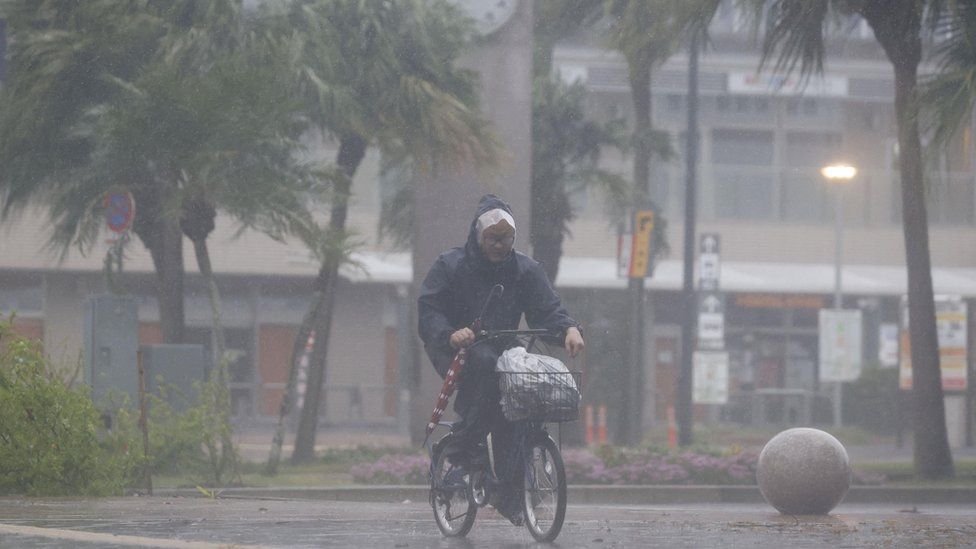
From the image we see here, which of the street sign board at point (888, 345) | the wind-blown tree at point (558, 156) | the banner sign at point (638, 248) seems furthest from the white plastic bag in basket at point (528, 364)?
the street sign board at point (888, 345)

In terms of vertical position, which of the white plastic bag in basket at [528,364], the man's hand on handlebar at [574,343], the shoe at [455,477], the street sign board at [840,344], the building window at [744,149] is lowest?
the shoe at [455,477]

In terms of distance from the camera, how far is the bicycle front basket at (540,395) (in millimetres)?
6949

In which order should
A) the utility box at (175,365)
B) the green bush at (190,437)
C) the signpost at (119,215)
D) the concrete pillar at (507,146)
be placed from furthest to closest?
the concrete pillar at (507,146), the utility box at (175,365), the signpost at (119,215), the green bush at (190,437)

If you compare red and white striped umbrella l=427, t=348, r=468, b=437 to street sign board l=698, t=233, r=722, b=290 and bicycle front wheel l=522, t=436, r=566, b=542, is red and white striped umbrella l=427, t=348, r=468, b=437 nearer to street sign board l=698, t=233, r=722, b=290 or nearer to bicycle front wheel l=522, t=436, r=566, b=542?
bicycle front wheel l=522, t=436, r=566, b=542

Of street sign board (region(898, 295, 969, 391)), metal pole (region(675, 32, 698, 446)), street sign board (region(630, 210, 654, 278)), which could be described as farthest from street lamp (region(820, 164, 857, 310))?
street sign board (region(630, 210, 654, 278))

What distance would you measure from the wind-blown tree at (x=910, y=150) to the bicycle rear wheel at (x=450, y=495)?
10853mm

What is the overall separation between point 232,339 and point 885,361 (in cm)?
1369

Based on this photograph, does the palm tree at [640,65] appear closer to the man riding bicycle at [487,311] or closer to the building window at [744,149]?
the man riding bicycle at [487,311]

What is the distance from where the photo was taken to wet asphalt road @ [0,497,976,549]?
731cm

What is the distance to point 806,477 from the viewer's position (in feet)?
33.1

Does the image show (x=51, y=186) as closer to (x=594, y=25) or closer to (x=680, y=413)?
(x=594, y=25)

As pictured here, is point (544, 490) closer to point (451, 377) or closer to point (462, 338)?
point (451, 377)

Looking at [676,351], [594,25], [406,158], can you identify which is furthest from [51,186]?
[676,351]

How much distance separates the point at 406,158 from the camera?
18844 mm
